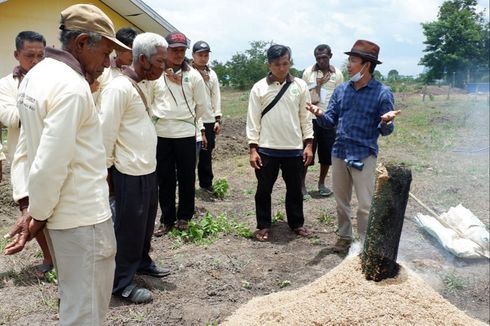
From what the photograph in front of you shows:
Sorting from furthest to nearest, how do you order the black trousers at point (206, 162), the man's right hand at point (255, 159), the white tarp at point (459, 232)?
the black trousers at point (206, 162), the man's right hand at point (255, 159), the white tarp at point (459, 232)

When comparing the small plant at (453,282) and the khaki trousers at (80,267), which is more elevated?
the khaki trousers at (80,267)

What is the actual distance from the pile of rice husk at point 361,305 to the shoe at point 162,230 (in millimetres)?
2333

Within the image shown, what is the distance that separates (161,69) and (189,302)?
182cm

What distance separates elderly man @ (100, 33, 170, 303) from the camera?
10.7ft

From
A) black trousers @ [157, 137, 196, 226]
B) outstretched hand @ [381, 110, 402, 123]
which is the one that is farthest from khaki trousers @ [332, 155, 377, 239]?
black trousers @ [157, 137, 196, 226]

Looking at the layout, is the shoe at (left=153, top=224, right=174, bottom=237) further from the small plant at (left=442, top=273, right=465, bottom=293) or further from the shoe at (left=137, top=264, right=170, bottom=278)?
the small plant at (left=442, top=273, right=465, bottom=293)

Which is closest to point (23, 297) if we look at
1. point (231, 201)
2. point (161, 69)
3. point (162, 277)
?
point (162, 277)

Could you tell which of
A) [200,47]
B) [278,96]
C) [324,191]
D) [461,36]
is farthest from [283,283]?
[461,36]

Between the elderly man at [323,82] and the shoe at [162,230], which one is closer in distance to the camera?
the shoe at [162,230]

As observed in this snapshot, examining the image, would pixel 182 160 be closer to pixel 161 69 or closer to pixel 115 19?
pixel 161 69

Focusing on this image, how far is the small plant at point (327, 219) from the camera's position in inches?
228

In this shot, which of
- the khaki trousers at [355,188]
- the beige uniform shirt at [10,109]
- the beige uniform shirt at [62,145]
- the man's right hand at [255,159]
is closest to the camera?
the beige uniform shirt at [62,145]

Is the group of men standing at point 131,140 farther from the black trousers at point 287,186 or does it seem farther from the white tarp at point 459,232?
the white tarp at point 459,232

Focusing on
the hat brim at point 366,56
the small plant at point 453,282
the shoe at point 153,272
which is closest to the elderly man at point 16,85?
the shoe at point 153,272
